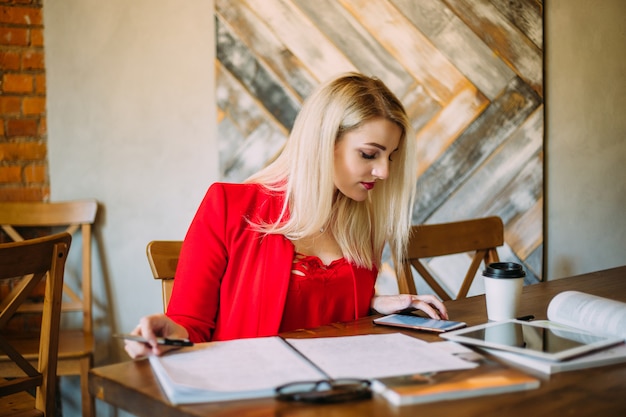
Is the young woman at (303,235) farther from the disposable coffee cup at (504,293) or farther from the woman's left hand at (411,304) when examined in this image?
the disposable coffee cup at (504,293)

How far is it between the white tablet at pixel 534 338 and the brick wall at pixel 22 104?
2.13 m

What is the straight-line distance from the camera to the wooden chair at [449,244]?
2086 millimetres

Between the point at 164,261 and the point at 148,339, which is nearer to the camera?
the point at 148,339

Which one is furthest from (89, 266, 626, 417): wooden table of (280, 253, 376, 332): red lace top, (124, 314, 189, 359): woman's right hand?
(280, 253, 376, 332): red lace top

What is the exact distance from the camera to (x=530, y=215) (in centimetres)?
272

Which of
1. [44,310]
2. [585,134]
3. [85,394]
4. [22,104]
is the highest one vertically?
[22,104]

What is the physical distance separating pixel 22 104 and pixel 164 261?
1.45 m

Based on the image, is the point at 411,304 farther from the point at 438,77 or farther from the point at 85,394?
the point at 85,394

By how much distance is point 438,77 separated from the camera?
8.92 ft

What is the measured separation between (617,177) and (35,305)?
2.35 meters

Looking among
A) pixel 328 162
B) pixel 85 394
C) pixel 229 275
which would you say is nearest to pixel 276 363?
pixel 229 275

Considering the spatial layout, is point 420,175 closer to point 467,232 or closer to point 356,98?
point 467,232

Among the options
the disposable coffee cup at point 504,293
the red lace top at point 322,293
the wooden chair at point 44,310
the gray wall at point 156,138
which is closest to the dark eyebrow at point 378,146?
the red lace top at point 322,293

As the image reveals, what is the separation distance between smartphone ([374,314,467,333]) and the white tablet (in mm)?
37
